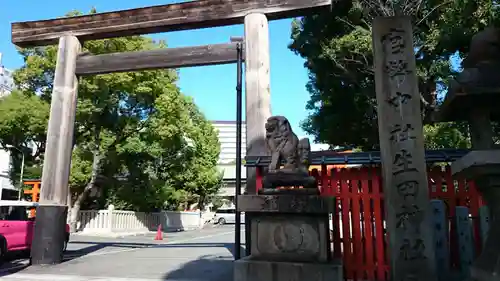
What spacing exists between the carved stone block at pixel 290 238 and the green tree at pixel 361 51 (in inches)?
284

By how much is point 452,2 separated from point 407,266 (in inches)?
338

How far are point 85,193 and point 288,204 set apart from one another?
16907 millimetres

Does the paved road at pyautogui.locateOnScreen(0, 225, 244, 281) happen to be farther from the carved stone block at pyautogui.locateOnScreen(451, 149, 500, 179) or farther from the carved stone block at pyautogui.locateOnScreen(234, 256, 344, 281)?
the carved stone block at pyautogui.locateOnScreen(451, 149, 500, 179)

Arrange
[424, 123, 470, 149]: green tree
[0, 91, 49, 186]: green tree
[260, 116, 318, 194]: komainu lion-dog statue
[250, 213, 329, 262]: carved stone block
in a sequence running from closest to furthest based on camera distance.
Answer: [250, 213, 329, 262]: carved stone block
[260, 116, 318, 194]: komainu lion-dog statue
[424, 123, 470, 149]: green tree
[0, 91, 49, 186]: green tree

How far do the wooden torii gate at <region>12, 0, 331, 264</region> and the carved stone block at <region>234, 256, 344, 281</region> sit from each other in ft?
8.33

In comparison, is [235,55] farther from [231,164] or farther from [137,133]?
[231,164]

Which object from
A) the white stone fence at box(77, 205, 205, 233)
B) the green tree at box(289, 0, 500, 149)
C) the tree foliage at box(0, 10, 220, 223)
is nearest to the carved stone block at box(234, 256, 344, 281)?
the green tree at box(289, 0, 500, 149)

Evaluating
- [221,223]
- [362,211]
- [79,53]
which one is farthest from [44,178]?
[221,223]

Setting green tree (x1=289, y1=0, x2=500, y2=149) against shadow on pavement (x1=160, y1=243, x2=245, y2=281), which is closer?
shadow on pavement (x1=160, y1=243, x2=245, y2=281)

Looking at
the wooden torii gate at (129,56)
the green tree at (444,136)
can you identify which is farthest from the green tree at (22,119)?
the green tree at (444,136)

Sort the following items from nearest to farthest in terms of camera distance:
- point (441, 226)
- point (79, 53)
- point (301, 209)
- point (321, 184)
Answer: point (301, 209)
point (441, 226)
point (321, 184)
point (79, 53)

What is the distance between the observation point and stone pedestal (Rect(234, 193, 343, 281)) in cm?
548

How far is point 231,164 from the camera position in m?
55.7

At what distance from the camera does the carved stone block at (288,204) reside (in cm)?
557
